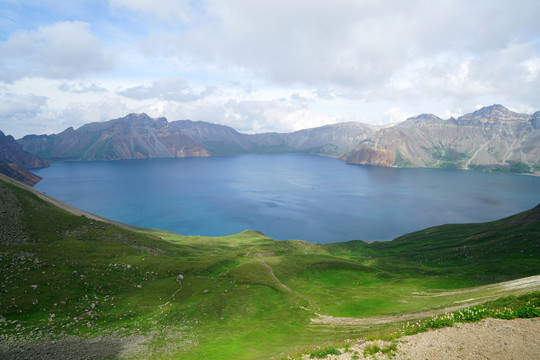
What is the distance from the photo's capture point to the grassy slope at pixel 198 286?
3222cm

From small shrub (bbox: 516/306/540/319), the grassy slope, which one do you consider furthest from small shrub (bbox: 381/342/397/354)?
the grassy slope

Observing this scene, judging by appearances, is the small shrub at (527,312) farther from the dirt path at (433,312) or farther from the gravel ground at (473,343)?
the dirt path at (433,312)

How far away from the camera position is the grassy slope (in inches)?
1268

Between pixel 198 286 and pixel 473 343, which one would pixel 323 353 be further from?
pixel 198 286

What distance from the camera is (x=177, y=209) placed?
6969 inches

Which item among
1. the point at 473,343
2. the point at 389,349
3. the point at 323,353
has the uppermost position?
the point at 473,343

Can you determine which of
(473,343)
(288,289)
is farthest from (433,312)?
(288,289)

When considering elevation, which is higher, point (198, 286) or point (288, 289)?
point (198, 286)

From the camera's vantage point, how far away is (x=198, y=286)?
159ft

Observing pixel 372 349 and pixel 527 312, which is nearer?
pixel 372 349

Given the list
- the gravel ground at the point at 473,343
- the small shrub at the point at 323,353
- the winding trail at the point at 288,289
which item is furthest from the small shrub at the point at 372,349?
the winding trail at the point at 288,289

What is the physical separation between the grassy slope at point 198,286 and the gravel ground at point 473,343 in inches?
410

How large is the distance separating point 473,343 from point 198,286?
4171cm

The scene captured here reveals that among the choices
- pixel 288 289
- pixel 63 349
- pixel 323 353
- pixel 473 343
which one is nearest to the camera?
pixel 473 343
